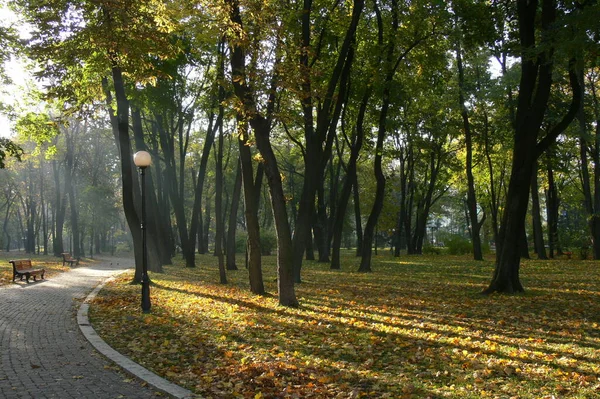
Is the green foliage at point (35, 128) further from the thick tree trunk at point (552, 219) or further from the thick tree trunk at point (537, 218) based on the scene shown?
the thick tree trunk at point (552, 219)

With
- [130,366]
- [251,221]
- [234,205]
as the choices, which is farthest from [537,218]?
[130,366]

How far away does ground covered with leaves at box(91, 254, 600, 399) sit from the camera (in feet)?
18.4

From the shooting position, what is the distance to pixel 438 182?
43562mm

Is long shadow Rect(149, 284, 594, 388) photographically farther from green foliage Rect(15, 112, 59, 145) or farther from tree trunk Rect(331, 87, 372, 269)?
green foliage Rect(15, 112, 59, 145)

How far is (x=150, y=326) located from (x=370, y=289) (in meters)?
7.50

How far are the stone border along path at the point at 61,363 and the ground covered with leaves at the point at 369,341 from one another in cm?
34

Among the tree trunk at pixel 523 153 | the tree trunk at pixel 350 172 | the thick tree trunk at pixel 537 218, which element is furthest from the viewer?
the thick tree trunk at pixel 537 218

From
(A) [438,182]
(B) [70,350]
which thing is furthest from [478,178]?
(B) [70,350]

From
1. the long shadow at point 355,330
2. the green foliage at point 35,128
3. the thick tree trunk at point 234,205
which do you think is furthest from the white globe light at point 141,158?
the green foliage at point 35,128

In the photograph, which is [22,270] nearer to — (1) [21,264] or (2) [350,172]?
(1) [21,264]

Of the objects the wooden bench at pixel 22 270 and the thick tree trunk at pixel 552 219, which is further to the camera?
the thick tree trunk at pixel 552 219

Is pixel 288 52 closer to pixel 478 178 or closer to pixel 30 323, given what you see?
pixel 30 323

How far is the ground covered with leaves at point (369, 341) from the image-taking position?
18.4 ft

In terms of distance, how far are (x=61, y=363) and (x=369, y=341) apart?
4.48 metres
